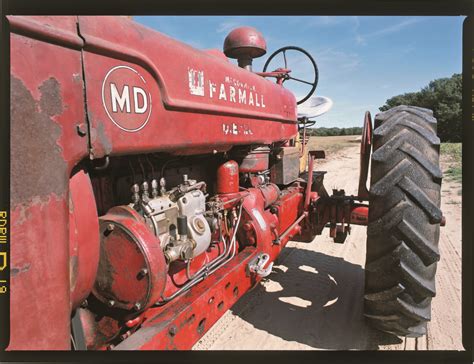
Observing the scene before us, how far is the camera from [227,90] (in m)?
2.35

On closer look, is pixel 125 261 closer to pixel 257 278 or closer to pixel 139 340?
pixel 139 340

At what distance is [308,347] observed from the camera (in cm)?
273

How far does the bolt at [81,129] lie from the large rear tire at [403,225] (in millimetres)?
1801

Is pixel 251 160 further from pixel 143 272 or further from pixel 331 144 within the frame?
pixel 331 144

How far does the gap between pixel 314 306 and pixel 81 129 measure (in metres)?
2.80

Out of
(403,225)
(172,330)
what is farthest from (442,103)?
(172,330)

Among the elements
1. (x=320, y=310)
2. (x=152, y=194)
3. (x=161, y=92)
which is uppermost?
(x=161, y=92)

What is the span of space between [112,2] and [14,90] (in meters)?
0.61

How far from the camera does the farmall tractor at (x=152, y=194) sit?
1175mm

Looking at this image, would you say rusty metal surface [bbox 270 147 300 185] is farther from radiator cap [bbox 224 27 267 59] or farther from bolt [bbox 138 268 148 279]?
bolt [bbox 138 268 148 279]

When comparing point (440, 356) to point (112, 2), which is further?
point (440, 356)

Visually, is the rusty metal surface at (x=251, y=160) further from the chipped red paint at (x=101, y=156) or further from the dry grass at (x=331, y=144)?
the dry grass at (x=331, y=144)

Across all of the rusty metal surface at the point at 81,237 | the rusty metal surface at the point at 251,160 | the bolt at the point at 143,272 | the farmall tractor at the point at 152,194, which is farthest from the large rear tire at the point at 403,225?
the rusty metal surface at the point at 81,237

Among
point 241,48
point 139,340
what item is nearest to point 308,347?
point 139,340
